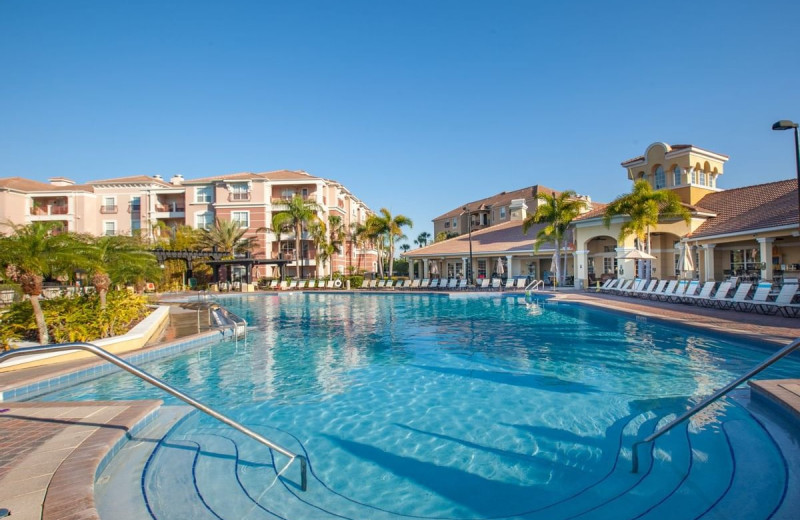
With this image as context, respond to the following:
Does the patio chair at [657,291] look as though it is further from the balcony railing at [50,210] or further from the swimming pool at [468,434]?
the balcony railing at [50,210]

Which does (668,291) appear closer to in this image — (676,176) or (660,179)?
(676,176)

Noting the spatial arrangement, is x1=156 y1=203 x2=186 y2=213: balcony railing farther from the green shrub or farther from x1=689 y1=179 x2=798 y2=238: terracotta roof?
x1=689 y1=179 x2=798 y2=238: terracotta roof

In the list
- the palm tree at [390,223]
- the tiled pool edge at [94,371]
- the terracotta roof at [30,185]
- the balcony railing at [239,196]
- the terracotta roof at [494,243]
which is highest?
the terracotta roof at [30,185]

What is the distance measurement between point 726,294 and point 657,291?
3.76 m

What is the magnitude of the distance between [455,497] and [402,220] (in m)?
34.5

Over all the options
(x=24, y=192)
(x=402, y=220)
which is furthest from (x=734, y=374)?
(x=24, y=192)

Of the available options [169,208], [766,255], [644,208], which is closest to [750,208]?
[766,255]

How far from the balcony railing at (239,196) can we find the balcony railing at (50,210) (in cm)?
1706

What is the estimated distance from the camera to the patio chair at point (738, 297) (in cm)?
1405

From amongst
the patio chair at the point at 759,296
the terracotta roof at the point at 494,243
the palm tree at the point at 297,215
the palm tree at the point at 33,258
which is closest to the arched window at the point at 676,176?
the terracotta roof at the point at 494,243

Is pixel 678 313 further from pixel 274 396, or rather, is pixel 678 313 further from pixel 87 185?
pixel 87 185

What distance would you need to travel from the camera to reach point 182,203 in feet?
150

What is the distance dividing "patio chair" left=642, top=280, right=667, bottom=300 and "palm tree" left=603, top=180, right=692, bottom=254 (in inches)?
162

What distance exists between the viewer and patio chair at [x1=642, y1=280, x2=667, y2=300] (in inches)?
739
